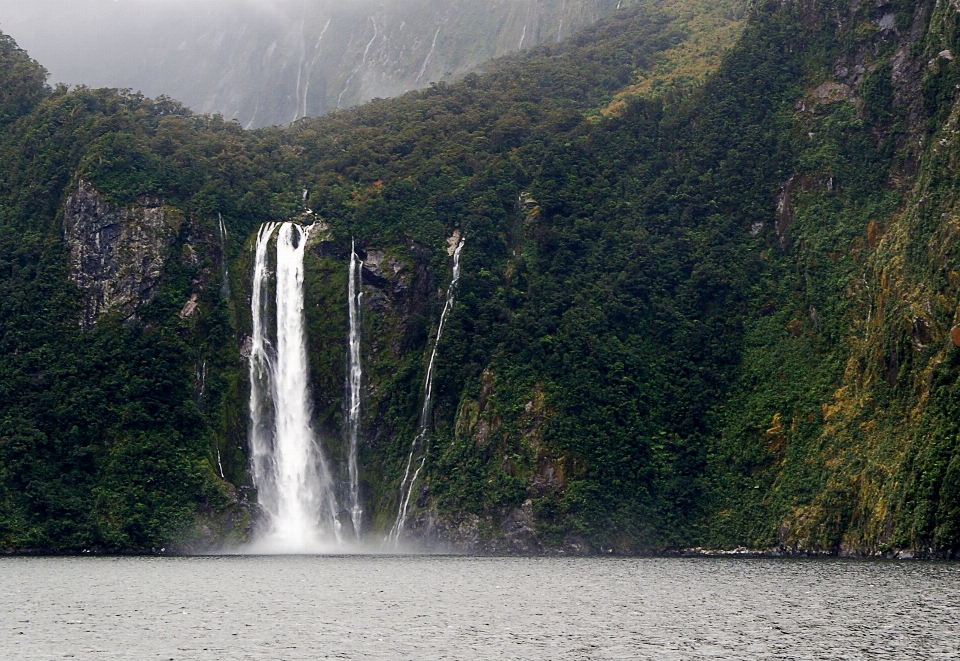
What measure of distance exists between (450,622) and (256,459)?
177 ft

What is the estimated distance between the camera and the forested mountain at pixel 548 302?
86688 mm

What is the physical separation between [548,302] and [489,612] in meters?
52.8

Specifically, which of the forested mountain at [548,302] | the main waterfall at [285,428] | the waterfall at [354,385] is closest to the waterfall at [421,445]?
the forested mountain at [548,302]

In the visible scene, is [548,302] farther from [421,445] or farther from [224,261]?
[224,261]

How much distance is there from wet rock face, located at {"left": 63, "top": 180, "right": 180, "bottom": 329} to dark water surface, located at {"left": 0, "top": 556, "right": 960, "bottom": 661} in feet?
104

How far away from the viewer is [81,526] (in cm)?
8931

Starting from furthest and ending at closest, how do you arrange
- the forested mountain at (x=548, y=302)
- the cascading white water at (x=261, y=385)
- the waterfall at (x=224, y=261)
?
the waterfall at (x=224, y=261)
the cascading white water at (x=261, y=385)
the forested mountain at (x=548, y=302)

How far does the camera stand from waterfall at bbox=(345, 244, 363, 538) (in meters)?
99.6

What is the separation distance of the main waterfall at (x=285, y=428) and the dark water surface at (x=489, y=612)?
23320mm

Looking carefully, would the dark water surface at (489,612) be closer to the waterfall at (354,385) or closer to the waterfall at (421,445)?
the waterfall at (421,445)

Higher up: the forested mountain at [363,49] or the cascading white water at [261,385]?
the forested mountain at [363,49]

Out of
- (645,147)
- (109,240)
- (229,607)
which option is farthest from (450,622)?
(645,147)

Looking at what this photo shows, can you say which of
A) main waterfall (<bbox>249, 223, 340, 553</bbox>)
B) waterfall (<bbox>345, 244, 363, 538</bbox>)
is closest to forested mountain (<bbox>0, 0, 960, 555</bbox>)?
waterfall (<bbox>345, 244, 363, 538</bbox>)

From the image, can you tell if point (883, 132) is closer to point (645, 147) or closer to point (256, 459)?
point (645, 147)
